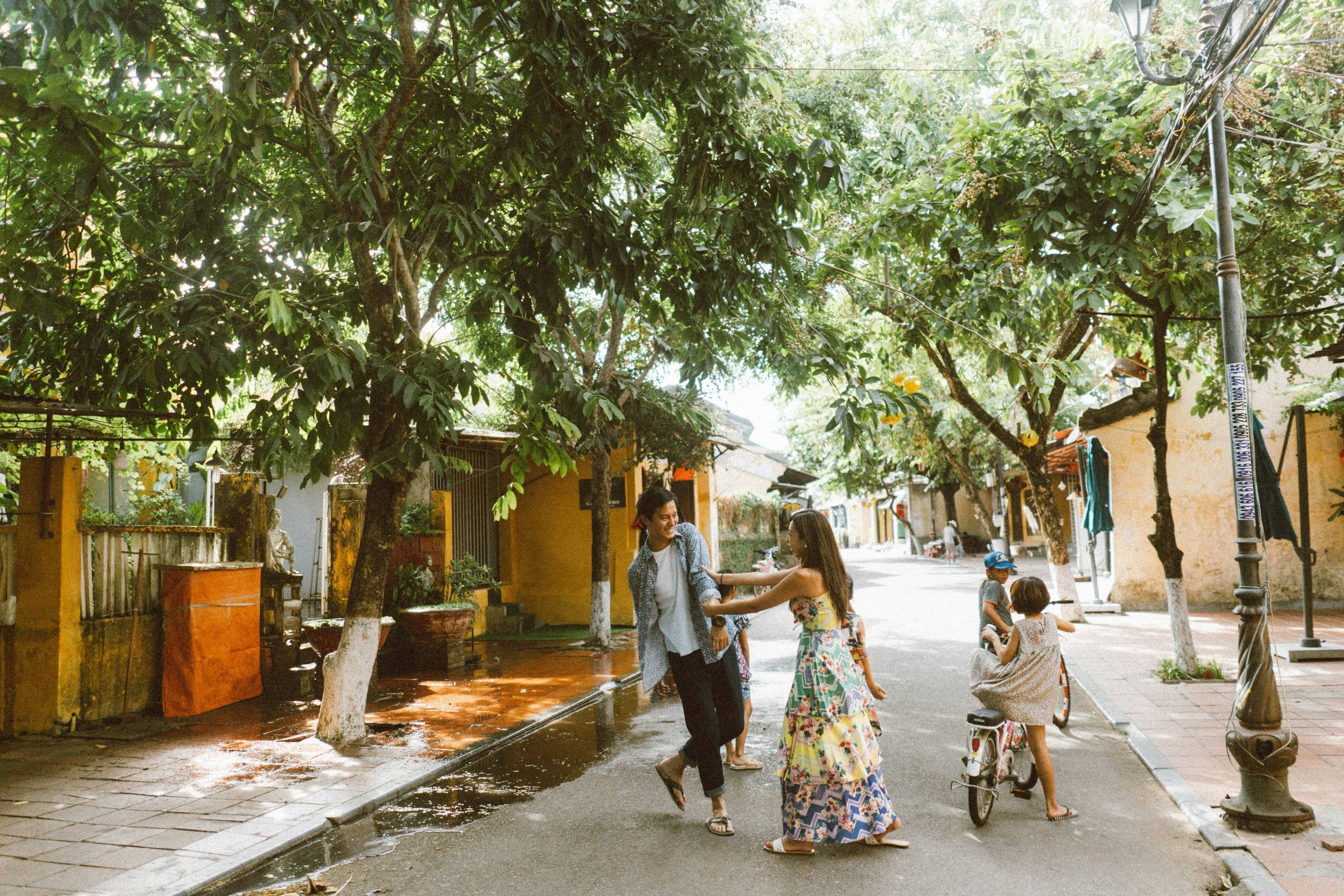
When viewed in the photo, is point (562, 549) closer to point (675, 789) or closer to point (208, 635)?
point (208, 635)

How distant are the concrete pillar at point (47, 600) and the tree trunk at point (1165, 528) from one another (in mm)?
10711

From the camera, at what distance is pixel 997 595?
7297 mm

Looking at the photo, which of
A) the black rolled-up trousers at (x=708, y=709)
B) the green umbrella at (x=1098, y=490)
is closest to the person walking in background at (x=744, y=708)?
the black rolled-up trousers at (x=708, y=709)

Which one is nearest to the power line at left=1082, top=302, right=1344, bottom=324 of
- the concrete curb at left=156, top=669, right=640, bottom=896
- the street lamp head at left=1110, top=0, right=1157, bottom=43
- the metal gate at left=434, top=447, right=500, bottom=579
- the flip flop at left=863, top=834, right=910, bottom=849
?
the street lamp head at left=1110, top=0, right=1157, bottom=43

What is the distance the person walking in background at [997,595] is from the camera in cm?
700

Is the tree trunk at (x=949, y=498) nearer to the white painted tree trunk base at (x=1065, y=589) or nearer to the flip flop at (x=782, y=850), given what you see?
the white painted tree trunk base at (x=1065, y=589)

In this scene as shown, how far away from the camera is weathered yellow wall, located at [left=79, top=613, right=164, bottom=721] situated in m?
8.66

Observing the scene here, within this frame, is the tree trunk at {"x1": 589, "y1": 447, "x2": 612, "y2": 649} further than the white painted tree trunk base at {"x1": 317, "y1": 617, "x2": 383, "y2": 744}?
Yes

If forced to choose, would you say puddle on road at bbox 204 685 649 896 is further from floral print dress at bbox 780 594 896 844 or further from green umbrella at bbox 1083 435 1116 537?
green umbrella at bbox 1083 435 1116 537

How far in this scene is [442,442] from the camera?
7.20 m

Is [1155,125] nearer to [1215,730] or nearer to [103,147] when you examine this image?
[1215,730]

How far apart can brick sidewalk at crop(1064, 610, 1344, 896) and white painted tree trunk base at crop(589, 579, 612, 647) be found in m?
6.50

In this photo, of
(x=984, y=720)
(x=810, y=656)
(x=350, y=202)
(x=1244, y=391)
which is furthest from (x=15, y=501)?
(x=1244, y=391)

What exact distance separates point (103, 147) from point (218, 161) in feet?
2.44
